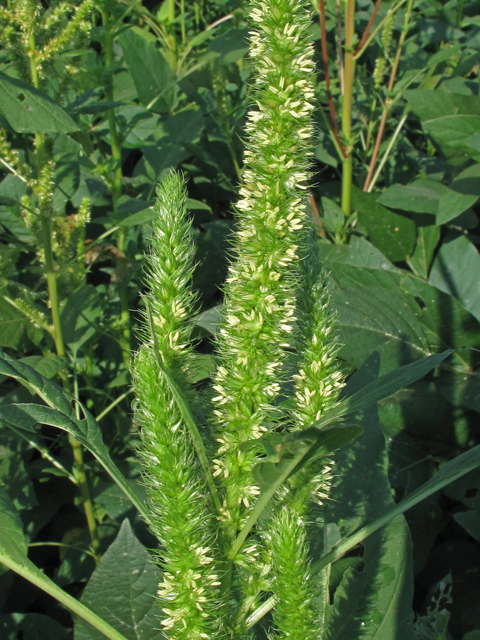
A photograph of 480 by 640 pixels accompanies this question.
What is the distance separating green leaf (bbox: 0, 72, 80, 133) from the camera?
4.27 feet

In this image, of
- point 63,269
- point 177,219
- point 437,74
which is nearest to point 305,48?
point 177,219

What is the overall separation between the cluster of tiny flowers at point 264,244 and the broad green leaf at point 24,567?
225 mm

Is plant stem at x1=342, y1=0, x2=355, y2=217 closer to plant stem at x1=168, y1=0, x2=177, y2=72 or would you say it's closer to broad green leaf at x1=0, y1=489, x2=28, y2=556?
plant stem at x1=168, y1=0, x2=177, y2=72

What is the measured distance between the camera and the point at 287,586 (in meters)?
0.69

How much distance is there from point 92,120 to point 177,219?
6.22 ft

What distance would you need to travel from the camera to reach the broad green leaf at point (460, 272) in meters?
2.11

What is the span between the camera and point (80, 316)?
189 cm

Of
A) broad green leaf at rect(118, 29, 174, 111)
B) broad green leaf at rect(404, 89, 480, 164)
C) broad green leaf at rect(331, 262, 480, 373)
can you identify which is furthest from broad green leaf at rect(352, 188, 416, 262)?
broad green leaf at rect(118, 29, 174, 111)

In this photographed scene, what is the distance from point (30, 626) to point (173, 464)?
3.46ft

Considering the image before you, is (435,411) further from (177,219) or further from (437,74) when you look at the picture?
(437,74)

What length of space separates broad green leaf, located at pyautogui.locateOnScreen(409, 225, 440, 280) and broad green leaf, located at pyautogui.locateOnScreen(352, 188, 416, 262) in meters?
0.06

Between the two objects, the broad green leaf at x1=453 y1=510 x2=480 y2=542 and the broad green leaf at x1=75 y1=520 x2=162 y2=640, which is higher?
the broad green leaf at x1=75 y1=520 x2=162 y2=640

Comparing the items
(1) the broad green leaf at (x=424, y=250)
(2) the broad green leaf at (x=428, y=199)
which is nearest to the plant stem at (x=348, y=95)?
(2) the broad green leaf at (x=428, y=199)

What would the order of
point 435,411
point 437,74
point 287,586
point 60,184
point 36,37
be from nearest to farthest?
1. point 287,586
2. point 36,37
3. point 435,411
4. point 60,184
5. point 437,74
